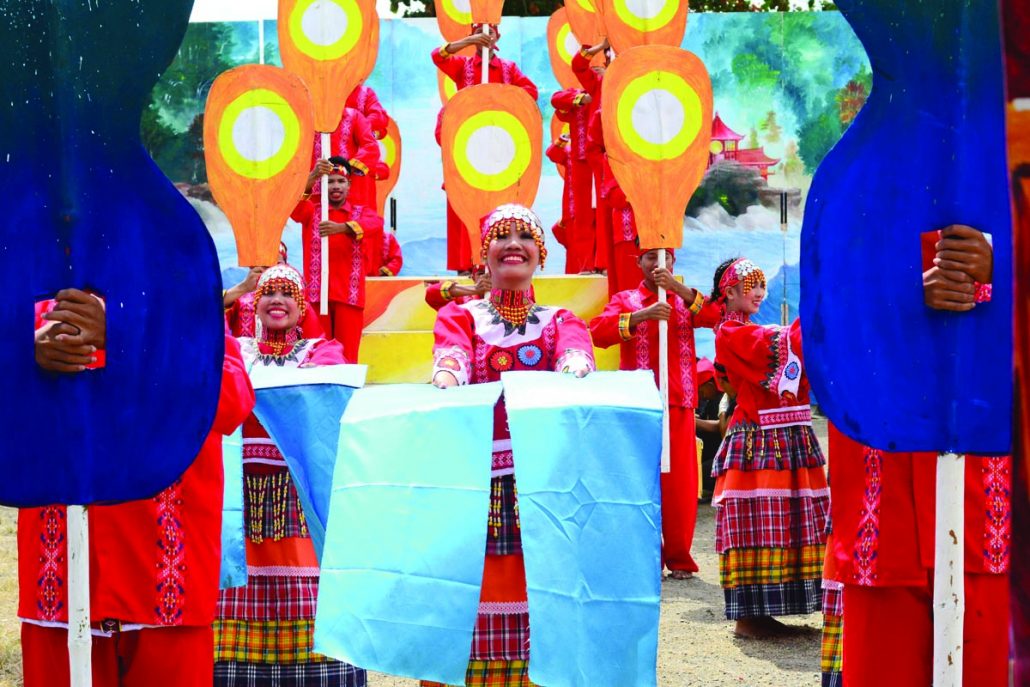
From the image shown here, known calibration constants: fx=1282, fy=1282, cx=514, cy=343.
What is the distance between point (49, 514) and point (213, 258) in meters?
0.78

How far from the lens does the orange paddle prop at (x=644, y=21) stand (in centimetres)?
626

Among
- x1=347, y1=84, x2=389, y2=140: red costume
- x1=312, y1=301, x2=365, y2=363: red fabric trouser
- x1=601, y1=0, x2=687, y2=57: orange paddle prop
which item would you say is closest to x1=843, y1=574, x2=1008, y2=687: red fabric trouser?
x1=601, y1=0, x2=687, y2=57: orange paddle prop

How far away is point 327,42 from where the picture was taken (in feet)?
22.2

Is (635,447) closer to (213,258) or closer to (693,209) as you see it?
(213,258)

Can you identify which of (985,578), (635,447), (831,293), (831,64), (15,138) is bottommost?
(985,578)

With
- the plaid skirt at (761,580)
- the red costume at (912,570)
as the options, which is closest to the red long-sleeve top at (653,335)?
the plaid skirt at (761,580)

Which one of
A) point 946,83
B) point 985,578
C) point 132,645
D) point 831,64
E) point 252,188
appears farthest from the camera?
point 831,64

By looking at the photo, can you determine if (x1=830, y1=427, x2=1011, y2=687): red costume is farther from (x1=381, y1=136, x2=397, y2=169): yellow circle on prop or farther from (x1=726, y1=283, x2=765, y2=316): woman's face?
(x1=381, y1=136, x2=397, y2=169): yellow circle on prop

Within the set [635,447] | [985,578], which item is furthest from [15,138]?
[985,578]

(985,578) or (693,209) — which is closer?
(985,578)

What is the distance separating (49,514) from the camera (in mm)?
2865

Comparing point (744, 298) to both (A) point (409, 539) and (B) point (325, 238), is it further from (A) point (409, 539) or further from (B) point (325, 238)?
(A) point (409, 539)

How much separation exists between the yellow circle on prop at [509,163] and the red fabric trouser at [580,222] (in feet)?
11.0

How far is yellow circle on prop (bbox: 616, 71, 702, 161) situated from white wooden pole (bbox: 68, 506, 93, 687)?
10.1 feet
